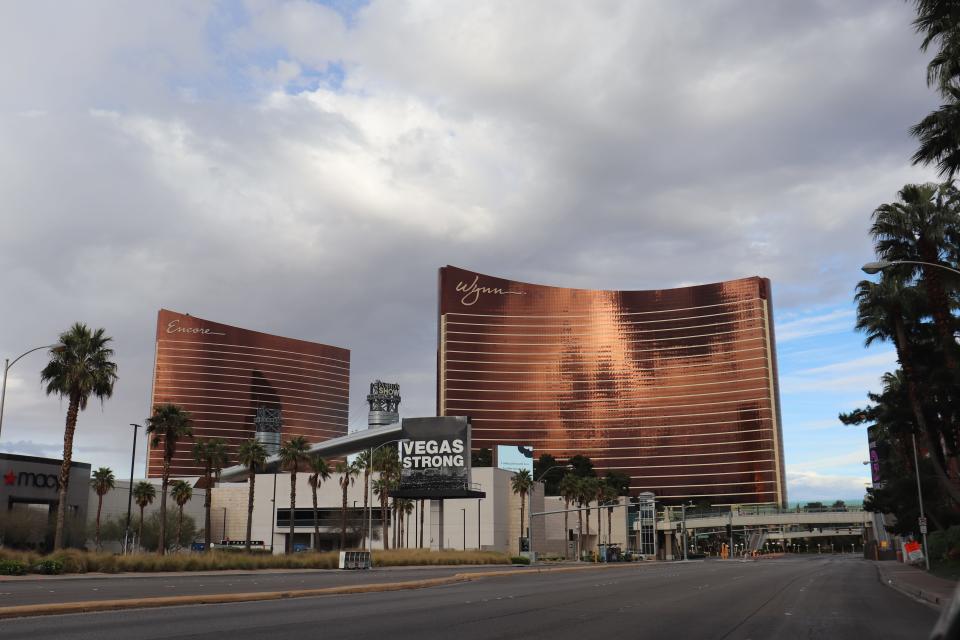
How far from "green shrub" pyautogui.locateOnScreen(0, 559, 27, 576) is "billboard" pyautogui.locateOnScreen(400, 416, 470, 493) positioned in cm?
5825

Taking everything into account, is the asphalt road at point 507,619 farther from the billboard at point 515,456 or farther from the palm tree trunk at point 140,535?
the billboard at point 515,456

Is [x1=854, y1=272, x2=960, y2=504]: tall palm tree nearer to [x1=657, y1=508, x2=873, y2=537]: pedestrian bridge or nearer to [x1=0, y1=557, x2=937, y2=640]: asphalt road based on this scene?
[x1=0, y1=557, x2=937, y2=640]: asphalt road

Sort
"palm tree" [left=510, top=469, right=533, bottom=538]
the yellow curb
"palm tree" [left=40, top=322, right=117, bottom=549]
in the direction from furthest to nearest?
"palm tree" [left=510, top=469, right=533, bottom=538] < "palm tree" [left=40, top=322, right=117, bottom=549] < the yellow curb

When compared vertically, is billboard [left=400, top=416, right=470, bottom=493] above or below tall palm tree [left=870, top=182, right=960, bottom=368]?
below

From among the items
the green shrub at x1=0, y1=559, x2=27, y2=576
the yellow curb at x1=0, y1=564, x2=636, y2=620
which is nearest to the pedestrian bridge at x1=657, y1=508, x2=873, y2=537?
the green shrub at x1=0, y1=559, x2=27, y2=576

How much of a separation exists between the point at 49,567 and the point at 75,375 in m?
17.0

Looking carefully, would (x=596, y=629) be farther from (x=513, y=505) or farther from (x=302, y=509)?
(x=302, y=509)

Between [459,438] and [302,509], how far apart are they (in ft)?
131

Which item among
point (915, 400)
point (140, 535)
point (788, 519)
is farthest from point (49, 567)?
point (788, 519)

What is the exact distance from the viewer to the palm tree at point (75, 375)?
54.3 meters

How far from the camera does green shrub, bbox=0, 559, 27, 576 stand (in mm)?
38438

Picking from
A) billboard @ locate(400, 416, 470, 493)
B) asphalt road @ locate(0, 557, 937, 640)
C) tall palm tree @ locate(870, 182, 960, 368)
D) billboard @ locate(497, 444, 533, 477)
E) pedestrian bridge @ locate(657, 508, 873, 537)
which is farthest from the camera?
billboard @ locate(497, 444, 533, 477)

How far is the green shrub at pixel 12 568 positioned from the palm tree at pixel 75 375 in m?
14.9

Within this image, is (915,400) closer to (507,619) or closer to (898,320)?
(898,320)
